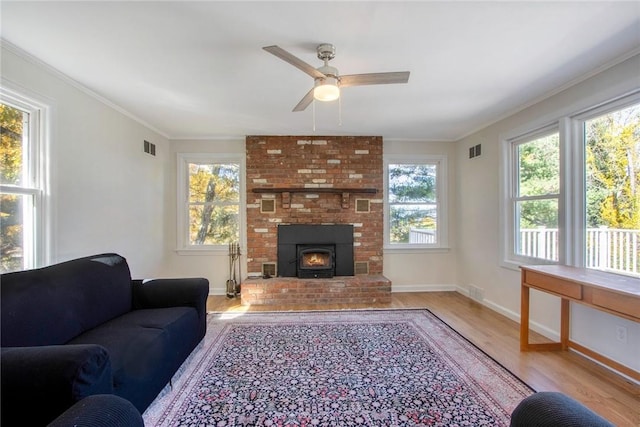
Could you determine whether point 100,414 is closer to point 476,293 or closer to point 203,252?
point 203,252

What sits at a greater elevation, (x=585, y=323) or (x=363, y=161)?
(x=363, y=161)

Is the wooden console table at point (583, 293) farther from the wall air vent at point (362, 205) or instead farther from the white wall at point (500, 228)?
the wall air vent at point (362, 205)

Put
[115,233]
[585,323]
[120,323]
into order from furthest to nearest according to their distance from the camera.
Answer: [115,233] → [585,323] → [120,323]

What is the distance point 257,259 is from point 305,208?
1080mm

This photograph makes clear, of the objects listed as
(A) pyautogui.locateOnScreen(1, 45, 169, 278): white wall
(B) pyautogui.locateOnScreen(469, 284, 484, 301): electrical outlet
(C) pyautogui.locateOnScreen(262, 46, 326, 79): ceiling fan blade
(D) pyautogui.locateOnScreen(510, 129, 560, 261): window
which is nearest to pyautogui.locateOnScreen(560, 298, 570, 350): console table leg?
(D) pyautogui.locateOnScreen(510, 129, 560, 261): window

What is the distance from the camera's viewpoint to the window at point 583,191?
227cm

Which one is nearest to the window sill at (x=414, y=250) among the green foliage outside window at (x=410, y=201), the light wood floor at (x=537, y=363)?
the green foliage outside window at (x=410, y=201)

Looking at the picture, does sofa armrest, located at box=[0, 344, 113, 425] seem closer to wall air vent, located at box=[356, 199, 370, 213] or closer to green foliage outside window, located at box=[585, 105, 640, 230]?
green foliage outside window, located at box=[585, 105, 640, 230]

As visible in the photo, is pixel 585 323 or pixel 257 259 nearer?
pixel 585 323

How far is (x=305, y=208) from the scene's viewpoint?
14.7 feet

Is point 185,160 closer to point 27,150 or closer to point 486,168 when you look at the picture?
point 27,150

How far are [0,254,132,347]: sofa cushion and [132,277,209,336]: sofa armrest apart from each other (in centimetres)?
10

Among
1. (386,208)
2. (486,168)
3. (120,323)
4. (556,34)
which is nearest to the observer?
(556,34)

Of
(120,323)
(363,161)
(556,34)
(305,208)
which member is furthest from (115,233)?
(556,34)
